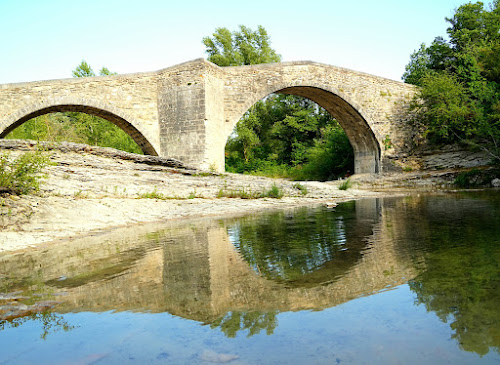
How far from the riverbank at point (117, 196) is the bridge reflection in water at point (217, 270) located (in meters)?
1.14

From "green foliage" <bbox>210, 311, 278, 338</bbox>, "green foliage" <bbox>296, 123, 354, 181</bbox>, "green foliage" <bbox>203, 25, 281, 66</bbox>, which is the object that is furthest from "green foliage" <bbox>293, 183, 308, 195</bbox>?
"green foliage" <bbox>203, 25, 281, 66</bbox>

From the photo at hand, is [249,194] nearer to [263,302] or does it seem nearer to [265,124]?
[263,302]

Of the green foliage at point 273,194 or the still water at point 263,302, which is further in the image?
the green foliage at point 273,194

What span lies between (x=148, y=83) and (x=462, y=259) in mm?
14625

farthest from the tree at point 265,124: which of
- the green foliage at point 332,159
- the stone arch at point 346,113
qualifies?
the stone arch at point 346,113

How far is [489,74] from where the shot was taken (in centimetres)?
1831

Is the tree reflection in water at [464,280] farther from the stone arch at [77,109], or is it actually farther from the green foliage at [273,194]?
the stone arch at [77,109]

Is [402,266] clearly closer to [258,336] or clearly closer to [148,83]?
[258,336]

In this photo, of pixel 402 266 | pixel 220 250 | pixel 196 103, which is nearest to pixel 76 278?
pixel 220 250

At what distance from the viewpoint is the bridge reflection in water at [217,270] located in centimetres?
241

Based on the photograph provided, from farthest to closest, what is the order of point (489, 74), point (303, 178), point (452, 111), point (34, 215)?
point (303, 178)
point (489, 74)
point (452, 111)
point (34, 215)

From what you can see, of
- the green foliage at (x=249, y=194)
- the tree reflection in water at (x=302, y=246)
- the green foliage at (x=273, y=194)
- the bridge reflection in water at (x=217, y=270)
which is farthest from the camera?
the green foliage at (x=273, y=194)

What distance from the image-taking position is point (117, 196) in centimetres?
863

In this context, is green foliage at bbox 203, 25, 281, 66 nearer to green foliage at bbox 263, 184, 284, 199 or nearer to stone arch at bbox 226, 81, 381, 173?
stone arch at bbox 226, 81, 381, 173
